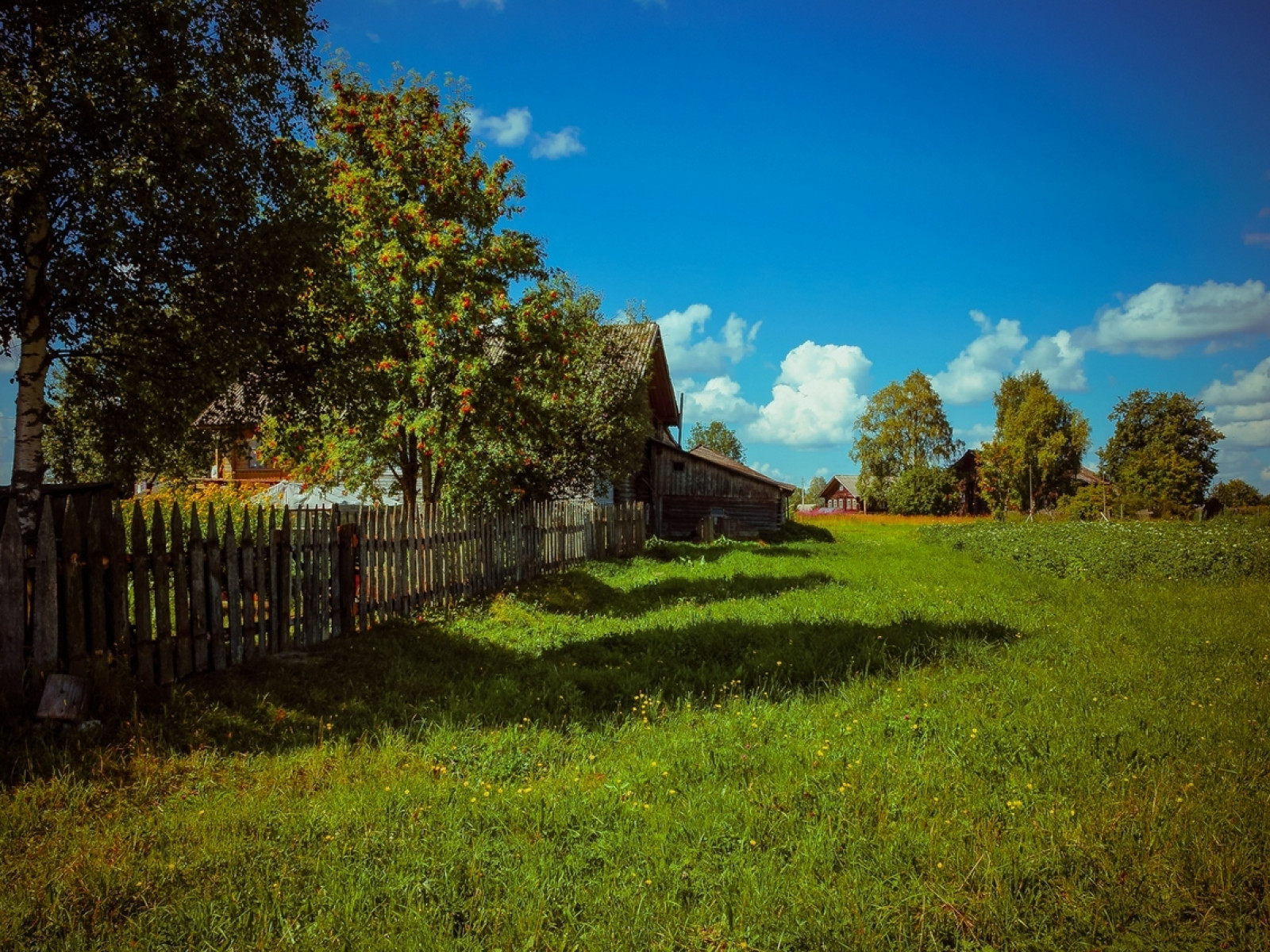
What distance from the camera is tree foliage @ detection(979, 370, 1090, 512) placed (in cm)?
5622

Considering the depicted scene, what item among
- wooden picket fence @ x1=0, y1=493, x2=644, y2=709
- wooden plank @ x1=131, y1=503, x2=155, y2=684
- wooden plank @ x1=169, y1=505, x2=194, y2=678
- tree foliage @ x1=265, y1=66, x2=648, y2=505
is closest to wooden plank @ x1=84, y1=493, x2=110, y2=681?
wooden picket fence @ x1=0, y1=493, x2=644, y2=709

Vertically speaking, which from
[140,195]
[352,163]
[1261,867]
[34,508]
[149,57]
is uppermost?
[352,163]

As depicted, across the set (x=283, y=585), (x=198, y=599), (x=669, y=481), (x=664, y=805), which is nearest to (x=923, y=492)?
(x=669, y=481)

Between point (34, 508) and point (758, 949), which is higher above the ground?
point (34, 508)

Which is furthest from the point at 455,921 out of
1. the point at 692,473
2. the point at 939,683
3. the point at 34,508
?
the point at 692,473

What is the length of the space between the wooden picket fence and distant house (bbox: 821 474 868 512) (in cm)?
7783

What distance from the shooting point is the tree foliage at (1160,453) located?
49.2 meters

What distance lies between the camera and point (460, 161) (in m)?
13.6

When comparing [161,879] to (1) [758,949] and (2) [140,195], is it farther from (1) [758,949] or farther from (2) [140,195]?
(2) [140,195]

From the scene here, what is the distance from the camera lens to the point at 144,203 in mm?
6434

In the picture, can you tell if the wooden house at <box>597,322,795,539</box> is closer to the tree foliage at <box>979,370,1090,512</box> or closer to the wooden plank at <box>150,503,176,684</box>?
the wooden plank at <box>150,503,176,684</box>

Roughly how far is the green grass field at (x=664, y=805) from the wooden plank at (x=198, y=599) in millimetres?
315

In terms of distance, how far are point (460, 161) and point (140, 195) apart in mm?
8135

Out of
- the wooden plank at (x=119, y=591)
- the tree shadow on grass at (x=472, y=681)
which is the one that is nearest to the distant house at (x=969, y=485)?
the tree shadow on grass at (x=472, y=681)
